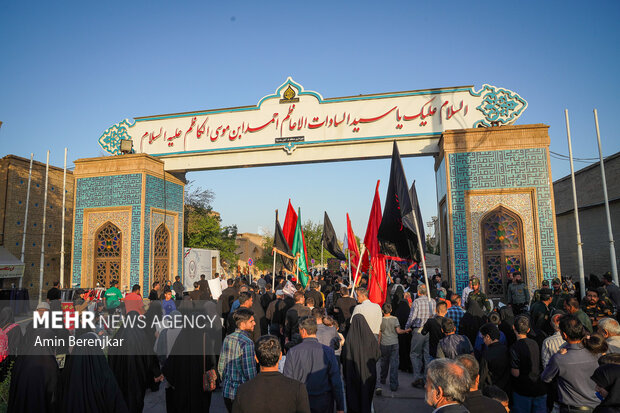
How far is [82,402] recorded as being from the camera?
3.24 meters

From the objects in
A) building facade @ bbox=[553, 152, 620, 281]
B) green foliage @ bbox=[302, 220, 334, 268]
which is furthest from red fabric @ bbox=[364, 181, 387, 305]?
green foliage @ bbox=[302, 220, 334, 268]

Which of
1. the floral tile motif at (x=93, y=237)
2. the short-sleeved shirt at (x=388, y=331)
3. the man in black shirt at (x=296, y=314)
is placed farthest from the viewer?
the floral tile motif at (x=93, y=237)

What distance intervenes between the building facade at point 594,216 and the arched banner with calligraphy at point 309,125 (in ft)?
19.9

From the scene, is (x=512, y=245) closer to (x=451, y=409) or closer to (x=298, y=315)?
(x=298, y=315)

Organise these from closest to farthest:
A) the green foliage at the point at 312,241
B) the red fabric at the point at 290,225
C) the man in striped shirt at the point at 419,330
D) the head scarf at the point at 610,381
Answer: the head scarf at the point at 610,381, the man in striped shirt at the point at 419,330, the red fabric at the point at 290,225, the green foliage at the point at 312,241

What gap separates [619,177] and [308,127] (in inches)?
437

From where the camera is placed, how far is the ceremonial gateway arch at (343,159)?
1077cm

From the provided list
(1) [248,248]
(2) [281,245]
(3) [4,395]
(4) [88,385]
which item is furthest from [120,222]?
(1) [248,248]

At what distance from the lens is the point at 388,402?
5344mm

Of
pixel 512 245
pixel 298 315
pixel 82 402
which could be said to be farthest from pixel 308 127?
pixel 82 402

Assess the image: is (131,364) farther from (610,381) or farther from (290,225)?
(290,225)

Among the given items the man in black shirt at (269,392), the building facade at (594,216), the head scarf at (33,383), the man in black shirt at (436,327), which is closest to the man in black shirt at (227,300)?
the man in black shirt at (436,327)

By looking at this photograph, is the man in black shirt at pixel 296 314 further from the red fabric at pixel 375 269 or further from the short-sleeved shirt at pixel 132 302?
the short-sleeved shirt at pixel 132 302

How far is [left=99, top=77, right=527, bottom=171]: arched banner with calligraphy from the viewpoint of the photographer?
12.2 meters
